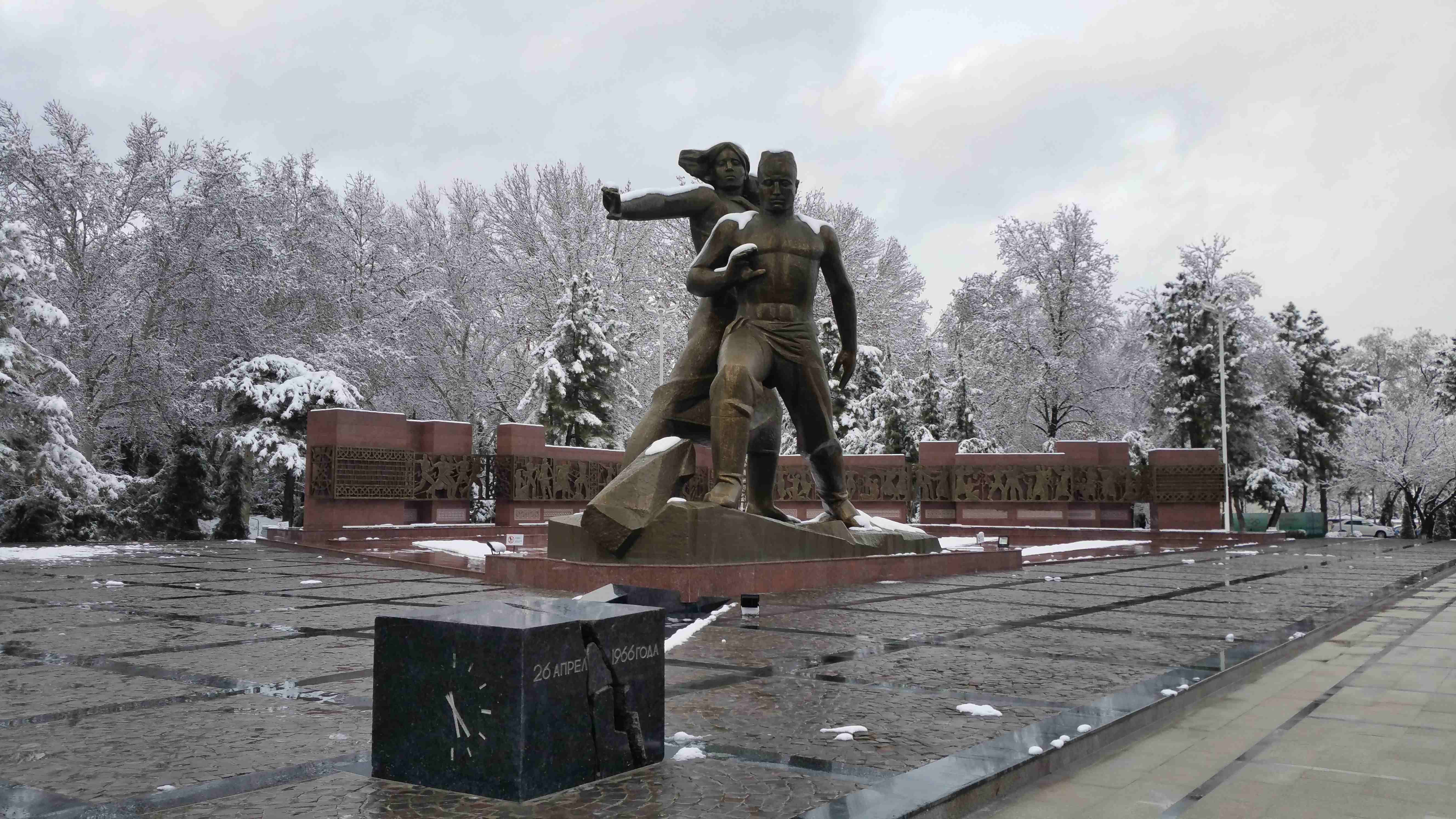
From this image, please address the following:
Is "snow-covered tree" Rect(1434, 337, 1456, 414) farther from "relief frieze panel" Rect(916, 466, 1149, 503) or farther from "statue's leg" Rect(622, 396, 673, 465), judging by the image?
"statue's leg" Rect(622, 396, 673, 465)

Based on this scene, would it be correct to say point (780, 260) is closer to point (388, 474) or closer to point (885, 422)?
point (388, 474)

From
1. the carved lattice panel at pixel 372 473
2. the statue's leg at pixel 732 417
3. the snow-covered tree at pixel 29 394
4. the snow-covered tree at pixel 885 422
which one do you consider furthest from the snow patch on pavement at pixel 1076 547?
the snow-covered tree at pixel 29 394

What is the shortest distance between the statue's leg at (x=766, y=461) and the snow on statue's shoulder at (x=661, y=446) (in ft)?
3.12

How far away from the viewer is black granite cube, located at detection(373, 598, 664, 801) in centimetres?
296

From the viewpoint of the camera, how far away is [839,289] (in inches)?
408

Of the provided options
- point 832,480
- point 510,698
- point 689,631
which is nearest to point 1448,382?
point 832,480

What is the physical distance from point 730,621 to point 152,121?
72.2ft

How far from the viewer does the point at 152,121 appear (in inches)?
920

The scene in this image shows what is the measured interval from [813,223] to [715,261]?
1.02m

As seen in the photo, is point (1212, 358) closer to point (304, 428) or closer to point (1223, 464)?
point (1223, 464)

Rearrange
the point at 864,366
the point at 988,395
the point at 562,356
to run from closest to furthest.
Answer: the point at 562,356 < the point at 864,366 < the point at 988,395

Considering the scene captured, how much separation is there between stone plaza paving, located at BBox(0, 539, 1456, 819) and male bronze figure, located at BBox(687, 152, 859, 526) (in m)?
1.61

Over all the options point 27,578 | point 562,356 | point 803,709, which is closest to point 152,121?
point 562,356

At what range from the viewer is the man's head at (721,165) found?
1072cm
